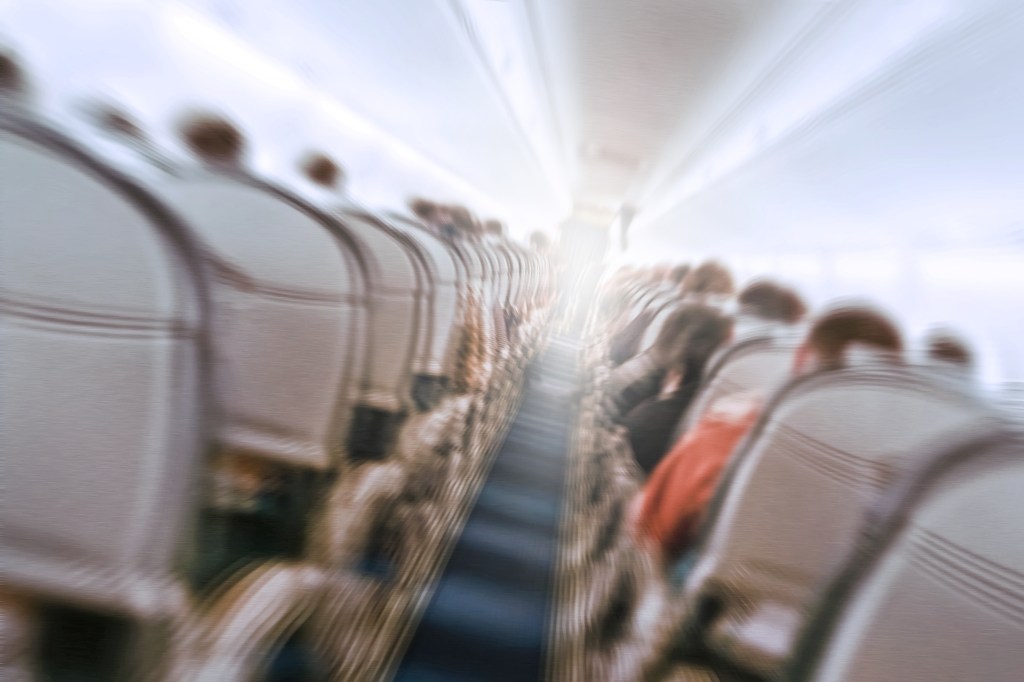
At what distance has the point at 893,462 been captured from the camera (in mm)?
456

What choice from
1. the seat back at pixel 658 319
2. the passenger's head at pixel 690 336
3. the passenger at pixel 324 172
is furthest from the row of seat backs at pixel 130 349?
the seat back at pixel 658 319

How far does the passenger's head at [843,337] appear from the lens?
0.62 m

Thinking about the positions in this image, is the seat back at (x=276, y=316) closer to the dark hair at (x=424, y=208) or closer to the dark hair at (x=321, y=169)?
the dark hair at (x=321, y=169)

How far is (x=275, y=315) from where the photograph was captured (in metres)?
0.55

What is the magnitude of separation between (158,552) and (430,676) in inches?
37.4

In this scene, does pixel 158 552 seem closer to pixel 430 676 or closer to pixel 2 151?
pixel 2 151

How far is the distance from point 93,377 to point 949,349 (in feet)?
2.89

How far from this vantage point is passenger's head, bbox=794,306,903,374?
0.62 metres

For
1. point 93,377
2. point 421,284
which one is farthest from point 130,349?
point 421,284

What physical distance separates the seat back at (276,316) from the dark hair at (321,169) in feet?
1.64

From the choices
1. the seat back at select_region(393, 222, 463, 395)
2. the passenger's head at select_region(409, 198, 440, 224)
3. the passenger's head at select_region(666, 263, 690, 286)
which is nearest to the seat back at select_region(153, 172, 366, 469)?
the seat back at select_region(393, 222, 463, 395)

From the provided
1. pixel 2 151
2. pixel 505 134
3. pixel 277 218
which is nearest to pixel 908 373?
pixel 277 218

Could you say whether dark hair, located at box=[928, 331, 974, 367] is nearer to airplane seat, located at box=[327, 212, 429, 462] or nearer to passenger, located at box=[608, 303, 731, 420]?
passenger, located at box=[608, 303, 731, 420]

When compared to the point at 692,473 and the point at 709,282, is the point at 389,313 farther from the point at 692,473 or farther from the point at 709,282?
the point at 709,282
